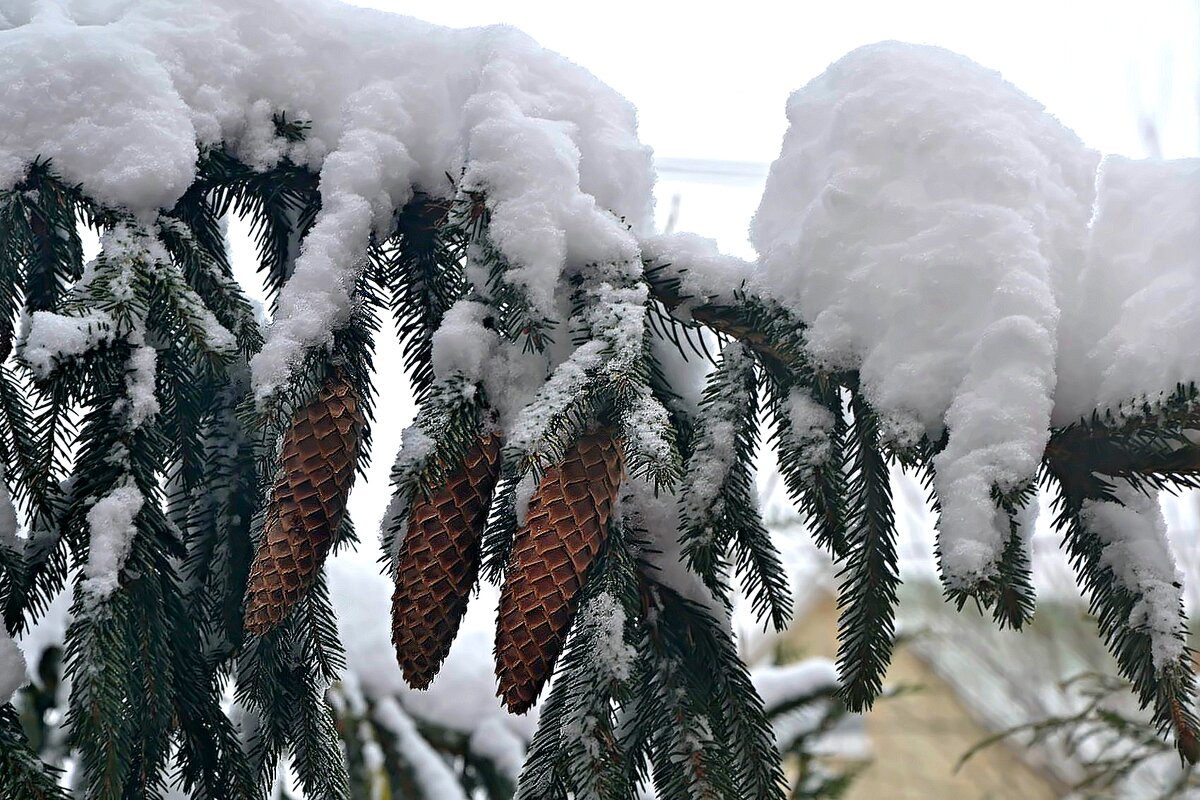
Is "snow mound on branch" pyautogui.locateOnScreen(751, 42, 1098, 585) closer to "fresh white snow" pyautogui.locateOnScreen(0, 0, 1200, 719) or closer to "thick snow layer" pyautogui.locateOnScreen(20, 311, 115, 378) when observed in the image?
"fresh white snow" pyautogui.locateOnScreen(0, 0, 1200, 719)

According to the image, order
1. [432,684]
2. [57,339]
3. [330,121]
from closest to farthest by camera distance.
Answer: [57,339]
[330,121]
[432,684]

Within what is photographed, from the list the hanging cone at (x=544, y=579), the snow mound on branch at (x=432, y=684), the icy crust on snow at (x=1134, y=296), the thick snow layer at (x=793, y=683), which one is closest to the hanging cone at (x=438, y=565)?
the hanging cone at (x=544, y=579)

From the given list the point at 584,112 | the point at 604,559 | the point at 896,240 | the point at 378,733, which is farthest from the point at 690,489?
the point at 378,733

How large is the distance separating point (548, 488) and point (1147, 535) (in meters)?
0.39

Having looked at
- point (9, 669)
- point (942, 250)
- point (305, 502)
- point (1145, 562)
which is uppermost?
point (942, 250)

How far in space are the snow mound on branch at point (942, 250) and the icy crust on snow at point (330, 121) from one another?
153 millimetres

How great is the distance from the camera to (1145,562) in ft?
1.85

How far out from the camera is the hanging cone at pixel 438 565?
590mm

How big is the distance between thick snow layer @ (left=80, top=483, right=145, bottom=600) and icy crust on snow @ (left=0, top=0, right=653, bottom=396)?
14 centimetres

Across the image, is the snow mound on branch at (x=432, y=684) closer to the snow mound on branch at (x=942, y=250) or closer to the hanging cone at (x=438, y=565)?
the hanging cone at (x=438, y=565)

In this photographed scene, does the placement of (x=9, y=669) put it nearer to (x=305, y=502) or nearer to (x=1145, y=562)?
(x=305, y=502)

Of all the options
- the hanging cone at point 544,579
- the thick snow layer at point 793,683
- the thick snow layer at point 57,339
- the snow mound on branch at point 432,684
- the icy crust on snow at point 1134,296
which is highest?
the icy crust on snow at point 1134,296

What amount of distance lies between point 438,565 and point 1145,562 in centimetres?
46

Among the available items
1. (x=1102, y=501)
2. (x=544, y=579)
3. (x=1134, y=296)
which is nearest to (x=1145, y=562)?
(x=1102, y=501)
